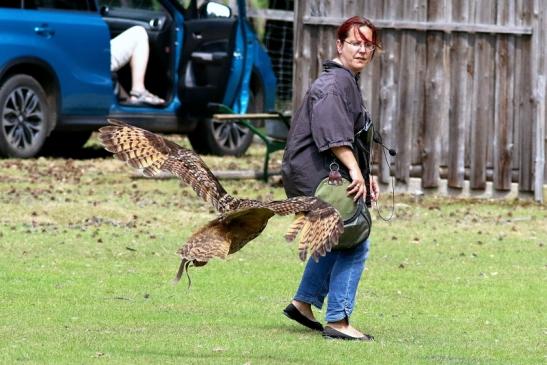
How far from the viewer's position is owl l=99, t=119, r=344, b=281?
276 inches

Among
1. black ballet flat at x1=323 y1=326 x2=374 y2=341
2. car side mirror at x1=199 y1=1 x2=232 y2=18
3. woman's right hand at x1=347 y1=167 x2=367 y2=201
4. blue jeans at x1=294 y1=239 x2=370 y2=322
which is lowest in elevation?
black ballet flat at x1=323 y1=326 x2=374 y2=341

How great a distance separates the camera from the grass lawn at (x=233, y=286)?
7.64m

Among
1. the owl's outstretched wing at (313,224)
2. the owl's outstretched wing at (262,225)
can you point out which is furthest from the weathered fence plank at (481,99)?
the owl's outstretched wing at (313,224)

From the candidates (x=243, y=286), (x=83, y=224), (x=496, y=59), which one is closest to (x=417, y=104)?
(x=496, y=59)

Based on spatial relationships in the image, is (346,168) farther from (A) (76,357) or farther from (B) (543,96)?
(B) (543,96)

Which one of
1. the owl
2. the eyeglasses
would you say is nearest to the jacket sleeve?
the eyeglasses

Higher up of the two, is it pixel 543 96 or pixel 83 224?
pixel 543 96

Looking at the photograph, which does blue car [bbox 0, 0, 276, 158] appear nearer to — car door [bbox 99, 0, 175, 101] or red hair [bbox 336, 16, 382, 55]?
car door [bbox 99, 0, 175, 101]

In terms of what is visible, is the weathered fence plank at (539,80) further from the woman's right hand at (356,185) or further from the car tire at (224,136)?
the woman's right hand at (356,185)

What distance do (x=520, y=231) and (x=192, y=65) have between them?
6.18 m

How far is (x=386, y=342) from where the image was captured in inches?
314

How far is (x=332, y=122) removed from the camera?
25.0ft

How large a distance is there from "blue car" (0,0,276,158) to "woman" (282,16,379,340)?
29.7 ft

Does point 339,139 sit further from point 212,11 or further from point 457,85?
point 212,11
